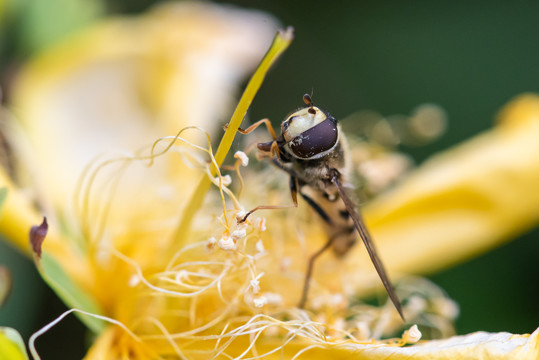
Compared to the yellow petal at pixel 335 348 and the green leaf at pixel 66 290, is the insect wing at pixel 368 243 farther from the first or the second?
the green leaf at pixel 66 290

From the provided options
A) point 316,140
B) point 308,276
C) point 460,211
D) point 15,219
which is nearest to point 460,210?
point 460,211

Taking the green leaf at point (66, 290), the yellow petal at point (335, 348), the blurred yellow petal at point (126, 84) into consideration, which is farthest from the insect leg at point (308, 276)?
the blurred yellow petal at point (126, 84)

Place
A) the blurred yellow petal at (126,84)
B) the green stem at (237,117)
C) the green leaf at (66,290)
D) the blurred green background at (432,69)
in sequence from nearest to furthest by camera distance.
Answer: the green stem at (237,117) → the green leaf at (66,290) → the blurred yellow petal at (126,84) → the blurred green background at (432,69)

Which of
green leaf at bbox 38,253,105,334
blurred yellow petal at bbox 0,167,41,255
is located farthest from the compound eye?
blurred yellow petal at bbox 0,167,41,255

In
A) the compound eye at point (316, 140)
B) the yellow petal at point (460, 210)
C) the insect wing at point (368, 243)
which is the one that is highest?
the compound eye at point (316, 140)

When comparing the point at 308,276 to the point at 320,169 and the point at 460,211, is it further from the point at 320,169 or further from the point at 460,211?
the point at 460,211

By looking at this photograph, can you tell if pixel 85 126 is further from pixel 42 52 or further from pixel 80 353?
pixel 80 353
